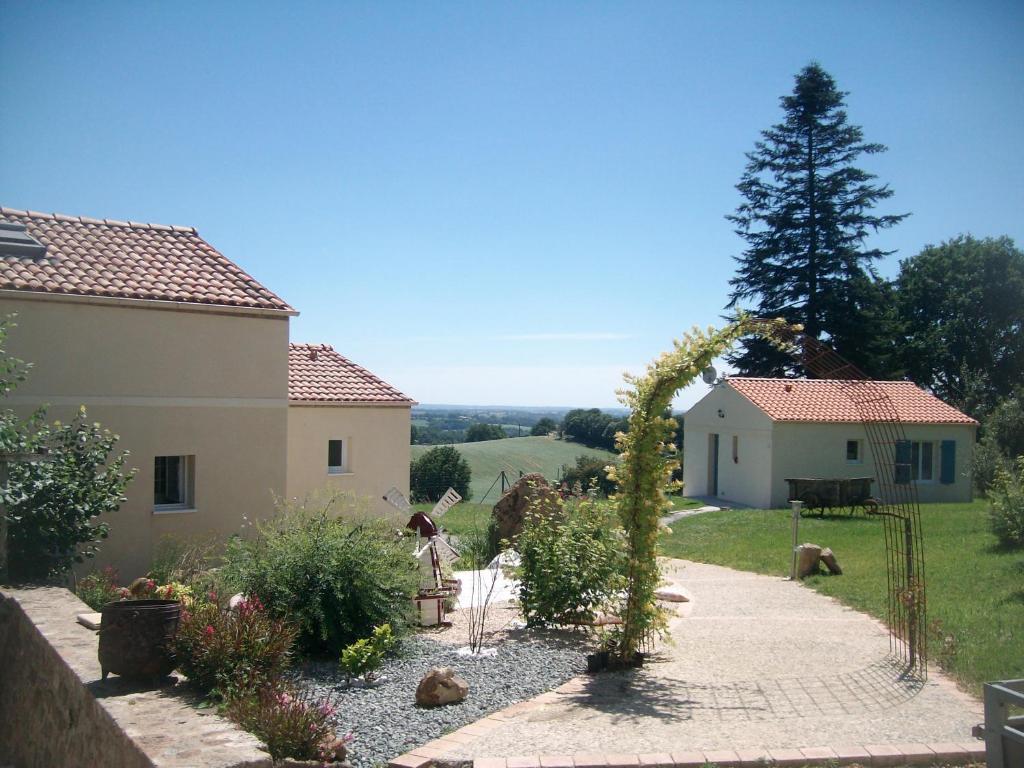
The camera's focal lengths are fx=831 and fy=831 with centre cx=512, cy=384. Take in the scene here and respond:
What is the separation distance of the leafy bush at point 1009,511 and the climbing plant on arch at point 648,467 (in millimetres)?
9373

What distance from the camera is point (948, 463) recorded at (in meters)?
29.3

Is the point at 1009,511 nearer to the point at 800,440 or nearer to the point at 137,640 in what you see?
the point at 800,440

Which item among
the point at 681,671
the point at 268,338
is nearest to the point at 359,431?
the point at 268,338

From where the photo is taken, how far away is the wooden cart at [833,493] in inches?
953

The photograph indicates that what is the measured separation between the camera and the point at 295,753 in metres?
5.37

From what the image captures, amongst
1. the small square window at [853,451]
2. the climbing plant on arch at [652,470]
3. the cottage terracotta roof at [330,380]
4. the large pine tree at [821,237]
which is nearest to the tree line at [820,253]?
the large pine tree at [821,237]

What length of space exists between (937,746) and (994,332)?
150 feet

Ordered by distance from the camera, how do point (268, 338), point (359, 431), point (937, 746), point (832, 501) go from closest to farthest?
point (937, 746)
point (268, 338)
point (359, 431)
point (832, 501)

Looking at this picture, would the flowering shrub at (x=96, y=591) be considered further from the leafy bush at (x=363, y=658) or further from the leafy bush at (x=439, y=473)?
the leafy bush at (x=439, y=473)

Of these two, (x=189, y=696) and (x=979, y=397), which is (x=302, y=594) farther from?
(x=979, y=397)

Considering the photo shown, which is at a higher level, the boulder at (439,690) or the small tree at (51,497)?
the small tree at (51,497)

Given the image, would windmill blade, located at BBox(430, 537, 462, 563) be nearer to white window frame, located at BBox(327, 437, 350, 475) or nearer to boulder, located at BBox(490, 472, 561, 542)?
boulder, located at BBox(490, 472, 561, 542)

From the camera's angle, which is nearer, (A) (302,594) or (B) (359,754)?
(B) (359,754)

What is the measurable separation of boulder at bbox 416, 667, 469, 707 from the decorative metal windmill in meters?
3.34
